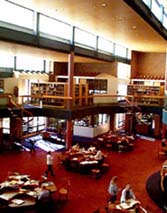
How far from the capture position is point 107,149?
22.7 m

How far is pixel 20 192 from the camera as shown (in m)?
11.9

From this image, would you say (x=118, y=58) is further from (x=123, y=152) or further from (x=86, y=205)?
(x=86, y=205)

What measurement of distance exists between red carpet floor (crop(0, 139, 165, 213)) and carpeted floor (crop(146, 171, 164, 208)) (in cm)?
18

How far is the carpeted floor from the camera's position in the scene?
42.3 feet

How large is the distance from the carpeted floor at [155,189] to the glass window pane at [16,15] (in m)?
9.87

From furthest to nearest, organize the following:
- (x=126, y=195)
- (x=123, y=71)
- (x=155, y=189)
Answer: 1. (x=123, y=71)
2. (x=155, y=189)
3. (x=126, y=195)

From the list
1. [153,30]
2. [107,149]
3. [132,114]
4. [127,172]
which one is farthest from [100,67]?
→ [127,172]

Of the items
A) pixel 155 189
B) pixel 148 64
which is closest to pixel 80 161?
pixel 155 189

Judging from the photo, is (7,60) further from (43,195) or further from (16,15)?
(43,195)

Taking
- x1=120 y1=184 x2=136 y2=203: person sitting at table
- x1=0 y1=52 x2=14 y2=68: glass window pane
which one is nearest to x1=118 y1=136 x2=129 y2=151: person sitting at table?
x1=120 y1=184 x2=136 y2=203: person sitting at table

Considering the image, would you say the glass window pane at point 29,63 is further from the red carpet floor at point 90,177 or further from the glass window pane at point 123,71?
the red carpet floor at point 90,177

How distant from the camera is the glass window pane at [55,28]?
704 inches

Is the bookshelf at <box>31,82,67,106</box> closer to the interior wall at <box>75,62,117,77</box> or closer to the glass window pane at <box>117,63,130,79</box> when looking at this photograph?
the interior wall at <box>75,62,117,77</box>

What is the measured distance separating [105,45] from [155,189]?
49.7 ft
